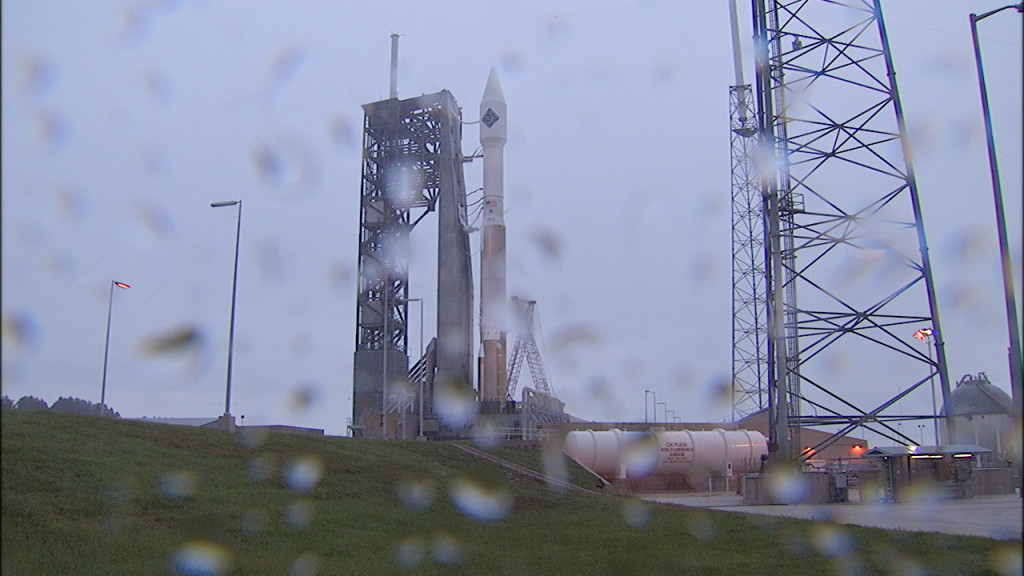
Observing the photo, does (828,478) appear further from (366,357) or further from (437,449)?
(366,357)

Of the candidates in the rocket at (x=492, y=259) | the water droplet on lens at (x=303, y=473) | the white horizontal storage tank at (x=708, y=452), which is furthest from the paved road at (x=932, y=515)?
the rocket at (x=492, y=259)

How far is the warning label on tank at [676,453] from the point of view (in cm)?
4784

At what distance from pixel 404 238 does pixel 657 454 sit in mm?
25123

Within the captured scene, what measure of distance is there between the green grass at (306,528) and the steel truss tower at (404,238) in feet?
102

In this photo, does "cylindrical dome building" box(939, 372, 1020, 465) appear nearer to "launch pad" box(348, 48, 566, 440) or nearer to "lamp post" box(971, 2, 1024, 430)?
"launch pad" box(348, 48, 566, 440)

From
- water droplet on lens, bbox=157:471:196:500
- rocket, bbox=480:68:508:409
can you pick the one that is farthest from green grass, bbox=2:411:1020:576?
rocket, bbox=480:68:508:409

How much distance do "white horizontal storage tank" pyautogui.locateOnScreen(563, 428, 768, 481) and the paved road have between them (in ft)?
56.2

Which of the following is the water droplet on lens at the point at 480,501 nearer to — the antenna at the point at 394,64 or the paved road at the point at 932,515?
A: the paved road at the point at 932,515

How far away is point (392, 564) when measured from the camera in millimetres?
16156

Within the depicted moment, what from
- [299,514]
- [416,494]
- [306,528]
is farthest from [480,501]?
[306,528]

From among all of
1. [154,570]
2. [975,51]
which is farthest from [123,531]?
[975,51]

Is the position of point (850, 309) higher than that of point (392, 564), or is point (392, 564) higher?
point (850, 309)

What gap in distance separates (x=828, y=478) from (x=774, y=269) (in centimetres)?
765

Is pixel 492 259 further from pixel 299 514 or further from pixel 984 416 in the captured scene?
pixel 299 514
